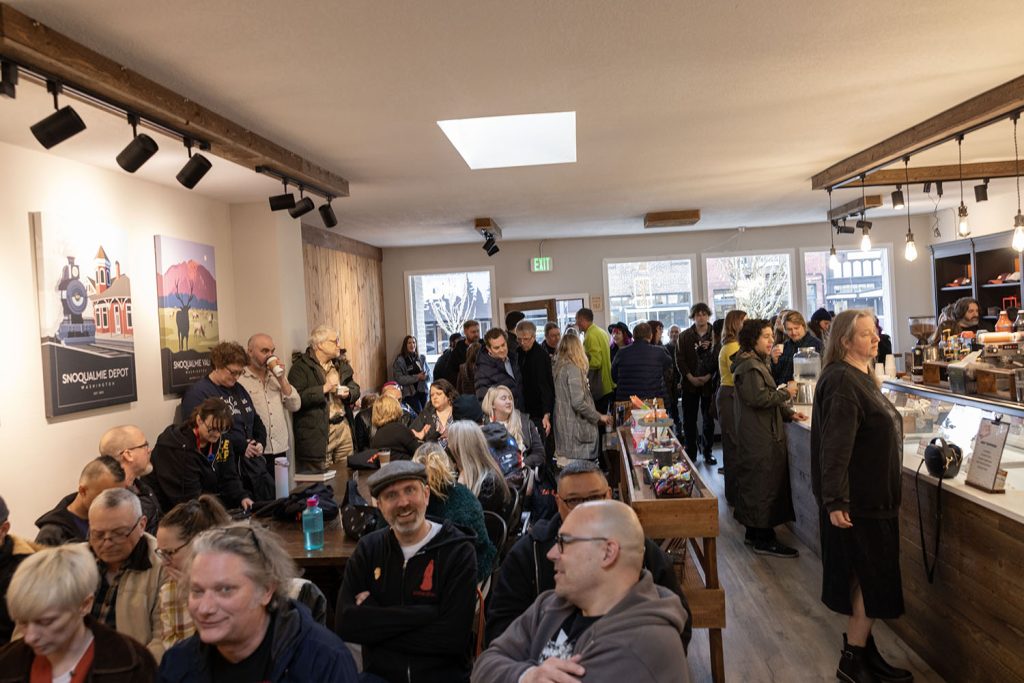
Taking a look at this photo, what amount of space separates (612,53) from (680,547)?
94.8 inches

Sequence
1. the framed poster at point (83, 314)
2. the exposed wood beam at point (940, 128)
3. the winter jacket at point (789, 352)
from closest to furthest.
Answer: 1. the framed poster at point (83, 314)
2. the exposed wood beam at point (940, 128)
3. the winter jacket at point (789, 352)

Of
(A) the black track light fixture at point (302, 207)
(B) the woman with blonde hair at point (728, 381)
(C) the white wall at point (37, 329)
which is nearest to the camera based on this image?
(C) the white wall at point (37, 329)

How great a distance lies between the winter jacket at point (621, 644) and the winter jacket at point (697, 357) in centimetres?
673

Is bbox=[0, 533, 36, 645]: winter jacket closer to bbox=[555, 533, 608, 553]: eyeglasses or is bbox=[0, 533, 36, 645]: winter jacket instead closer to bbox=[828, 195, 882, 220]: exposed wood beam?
bbox=[555, 533, 608, 553]: eyeglasses

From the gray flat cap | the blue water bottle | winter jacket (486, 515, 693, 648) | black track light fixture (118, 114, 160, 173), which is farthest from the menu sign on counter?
black track light fixture (118, 114, 160, 173)

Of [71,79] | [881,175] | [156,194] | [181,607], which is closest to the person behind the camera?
[181,607]

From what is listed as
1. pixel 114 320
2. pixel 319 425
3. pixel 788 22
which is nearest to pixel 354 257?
pixel 319 425

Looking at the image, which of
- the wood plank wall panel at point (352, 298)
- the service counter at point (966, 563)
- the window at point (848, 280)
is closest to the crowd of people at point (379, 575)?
the service counter at point (966, 563)

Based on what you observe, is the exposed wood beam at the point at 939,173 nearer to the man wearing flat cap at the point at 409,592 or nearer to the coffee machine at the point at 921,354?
the coffee machine at the point at 921,354

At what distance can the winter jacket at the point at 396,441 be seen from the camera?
4699 millimetres

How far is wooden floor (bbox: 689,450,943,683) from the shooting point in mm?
3693

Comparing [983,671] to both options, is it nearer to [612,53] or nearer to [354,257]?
[612,53]

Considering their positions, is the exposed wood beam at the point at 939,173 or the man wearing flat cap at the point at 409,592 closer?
the man wearing flat cap at the point at 409,592

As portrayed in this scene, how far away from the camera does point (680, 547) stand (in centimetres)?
381
